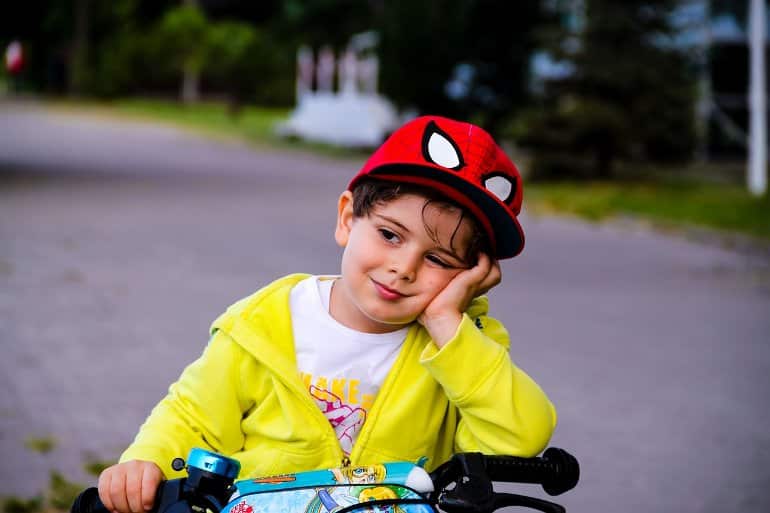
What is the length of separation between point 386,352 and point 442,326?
19 cm

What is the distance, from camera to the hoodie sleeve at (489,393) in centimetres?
213

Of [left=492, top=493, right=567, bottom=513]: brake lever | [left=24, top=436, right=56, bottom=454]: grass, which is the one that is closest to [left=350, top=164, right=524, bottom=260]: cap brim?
[left=492, top=493, right=567, bottom=513]: brake lever

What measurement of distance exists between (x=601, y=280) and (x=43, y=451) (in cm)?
545

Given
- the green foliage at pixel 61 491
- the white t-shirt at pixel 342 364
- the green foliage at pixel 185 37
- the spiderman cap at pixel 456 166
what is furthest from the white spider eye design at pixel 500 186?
the green foliage at pixel 185 37

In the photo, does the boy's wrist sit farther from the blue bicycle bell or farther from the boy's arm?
the blue bicycle bell

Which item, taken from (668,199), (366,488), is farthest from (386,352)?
(668,199)

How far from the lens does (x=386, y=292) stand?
220 cm

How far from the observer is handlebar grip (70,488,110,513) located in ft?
6.32

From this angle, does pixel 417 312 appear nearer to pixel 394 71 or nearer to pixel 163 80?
pixel 394 71

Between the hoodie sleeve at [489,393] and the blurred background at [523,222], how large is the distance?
235cm

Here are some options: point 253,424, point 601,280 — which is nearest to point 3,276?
point 601,280

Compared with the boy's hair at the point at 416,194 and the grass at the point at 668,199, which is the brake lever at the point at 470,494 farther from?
the grass at the point at 668,199

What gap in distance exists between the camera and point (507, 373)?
2.16 meters

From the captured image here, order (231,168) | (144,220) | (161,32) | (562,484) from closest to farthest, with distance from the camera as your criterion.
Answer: (562,484) → (144,220) → (231,168) → (161,32)
